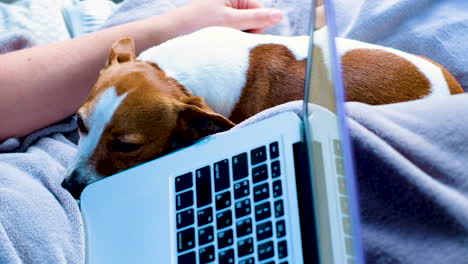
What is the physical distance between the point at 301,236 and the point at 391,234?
0.13m

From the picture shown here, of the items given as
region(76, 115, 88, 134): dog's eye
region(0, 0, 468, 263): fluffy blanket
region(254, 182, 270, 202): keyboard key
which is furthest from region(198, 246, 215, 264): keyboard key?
region(76, 115, 88, 134): dog's eye

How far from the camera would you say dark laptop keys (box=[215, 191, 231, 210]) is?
0.82 m

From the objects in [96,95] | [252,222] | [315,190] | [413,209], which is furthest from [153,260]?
[96,95]

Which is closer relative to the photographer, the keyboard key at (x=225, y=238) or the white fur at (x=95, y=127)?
the keyboard key at (x=225, y=238)

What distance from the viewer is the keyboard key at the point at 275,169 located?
31.0 inches

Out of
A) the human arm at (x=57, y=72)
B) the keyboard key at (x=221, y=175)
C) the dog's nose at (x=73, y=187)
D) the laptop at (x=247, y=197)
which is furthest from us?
the human arm at (x=57, y=72)

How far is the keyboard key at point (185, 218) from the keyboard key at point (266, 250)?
0.15 meters

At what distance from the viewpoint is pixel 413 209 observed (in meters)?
0.73

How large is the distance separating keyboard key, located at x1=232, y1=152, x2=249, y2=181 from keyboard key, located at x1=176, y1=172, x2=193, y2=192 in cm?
9

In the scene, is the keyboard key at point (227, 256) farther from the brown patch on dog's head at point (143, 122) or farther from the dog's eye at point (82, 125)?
the dog's eye at point (82, 125)

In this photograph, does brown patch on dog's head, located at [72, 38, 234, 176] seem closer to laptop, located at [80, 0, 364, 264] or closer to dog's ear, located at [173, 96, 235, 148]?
dog's ear, located at [173, 96, 235, 148]

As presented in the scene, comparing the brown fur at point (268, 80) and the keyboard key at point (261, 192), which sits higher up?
the brown fur at point (268, 80)

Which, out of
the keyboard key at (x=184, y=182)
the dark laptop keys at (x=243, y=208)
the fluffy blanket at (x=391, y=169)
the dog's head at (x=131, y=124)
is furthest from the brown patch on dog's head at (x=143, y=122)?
the dark laptop keys at (x=243, y=208)

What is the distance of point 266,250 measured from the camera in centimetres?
74
